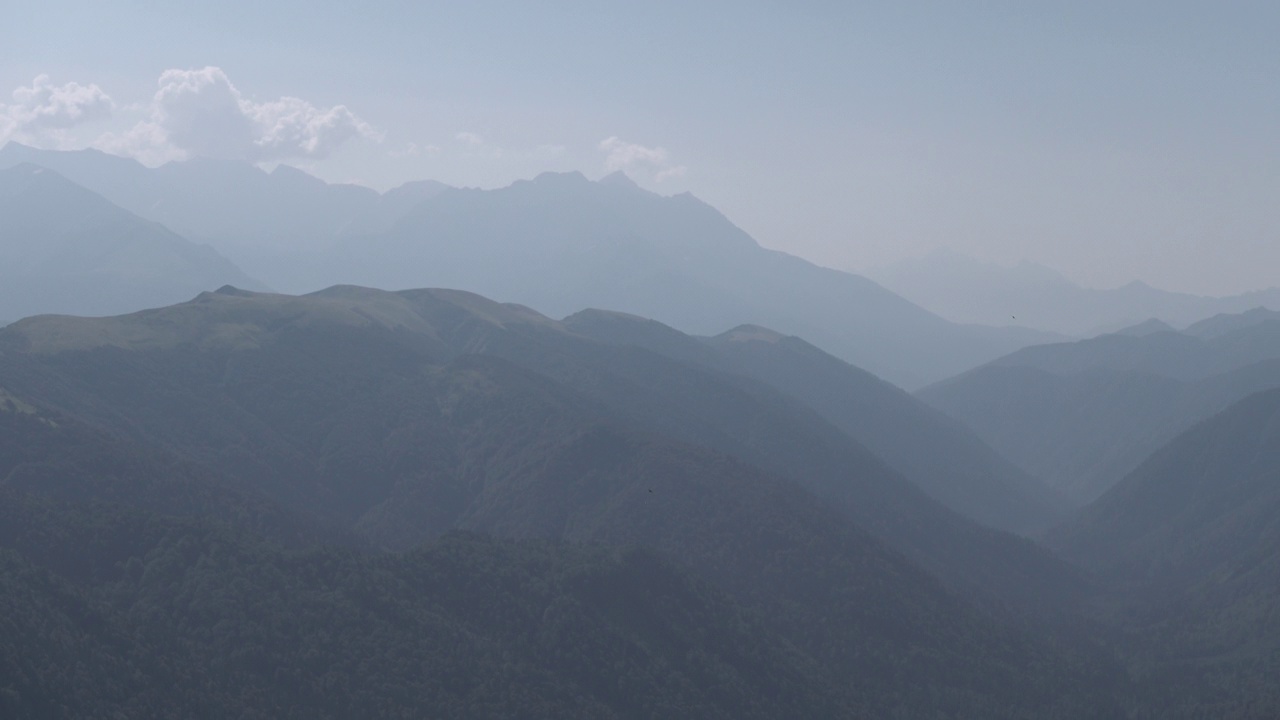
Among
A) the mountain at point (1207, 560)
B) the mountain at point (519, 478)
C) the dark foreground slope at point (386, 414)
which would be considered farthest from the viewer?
the dark foreground slope at point (386, 414)

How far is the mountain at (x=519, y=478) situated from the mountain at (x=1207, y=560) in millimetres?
11928

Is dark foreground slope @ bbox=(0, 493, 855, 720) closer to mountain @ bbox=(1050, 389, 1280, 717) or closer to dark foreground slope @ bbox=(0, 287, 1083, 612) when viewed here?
dark foreground slope @ bbox=(0, 287, 1083, 612)

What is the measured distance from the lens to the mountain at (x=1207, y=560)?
120m

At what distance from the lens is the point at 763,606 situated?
11444cm

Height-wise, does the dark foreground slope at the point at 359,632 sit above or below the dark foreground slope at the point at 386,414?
below

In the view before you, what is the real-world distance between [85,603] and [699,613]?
167 feet

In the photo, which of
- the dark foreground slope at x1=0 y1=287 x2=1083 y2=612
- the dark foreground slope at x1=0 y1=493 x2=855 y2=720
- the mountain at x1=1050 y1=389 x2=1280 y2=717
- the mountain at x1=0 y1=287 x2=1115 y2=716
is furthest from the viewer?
the dark foreground slope at x1=0 y1=287 x2=1083 y2=612

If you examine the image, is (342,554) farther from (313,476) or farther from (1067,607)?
(1067,607)

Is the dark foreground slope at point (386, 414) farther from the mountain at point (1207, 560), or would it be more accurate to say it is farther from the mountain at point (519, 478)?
the mountain at point (1207, 560)

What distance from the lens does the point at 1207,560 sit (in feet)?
542

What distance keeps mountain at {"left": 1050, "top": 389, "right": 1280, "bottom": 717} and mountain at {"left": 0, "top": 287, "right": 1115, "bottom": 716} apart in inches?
470

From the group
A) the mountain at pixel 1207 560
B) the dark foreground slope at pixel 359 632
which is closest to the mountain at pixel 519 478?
the dark foreground slope at pixel 359 632

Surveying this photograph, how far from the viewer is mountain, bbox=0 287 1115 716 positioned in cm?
10506

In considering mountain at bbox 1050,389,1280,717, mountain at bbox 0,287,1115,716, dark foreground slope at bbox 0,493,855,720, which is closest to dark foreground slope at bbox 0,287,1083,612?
mountain at bbox 0,287,1115,716
